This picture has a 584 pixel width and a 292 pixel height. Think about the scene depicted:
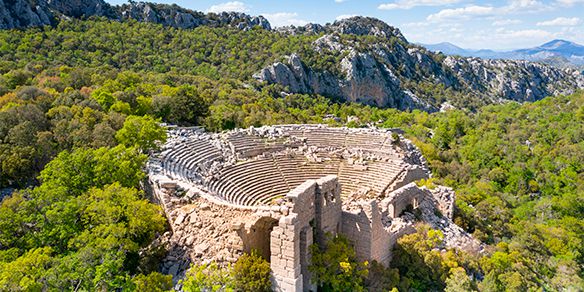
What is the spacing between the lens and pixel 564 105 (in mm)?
48250

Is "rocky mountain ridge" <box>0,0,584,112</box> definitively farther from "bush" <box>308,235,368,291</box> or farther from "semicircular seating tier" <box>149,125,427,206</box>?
"bush" <box>308,235,368,291</box>

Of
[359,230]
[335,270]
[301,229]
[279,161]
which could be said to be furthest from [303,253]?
[279,161]

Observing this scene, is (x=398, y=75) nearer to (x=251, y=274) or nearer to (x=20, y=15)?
(x=20, y=15)

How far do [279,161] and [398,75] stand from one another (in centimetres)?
6338

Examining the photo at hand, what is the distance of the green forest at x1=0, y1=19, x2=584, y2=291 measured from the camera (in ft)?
38.7

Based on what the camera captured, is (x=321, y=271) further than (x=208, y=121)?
No

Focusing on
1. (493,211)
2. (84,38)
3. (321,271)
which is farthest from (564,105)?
(84,38)

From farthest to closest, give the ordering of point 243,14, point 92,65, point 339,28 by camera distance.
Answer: point 339,28 < point 243,14 < point 92,65

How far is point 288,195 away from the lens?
1230 centimetres

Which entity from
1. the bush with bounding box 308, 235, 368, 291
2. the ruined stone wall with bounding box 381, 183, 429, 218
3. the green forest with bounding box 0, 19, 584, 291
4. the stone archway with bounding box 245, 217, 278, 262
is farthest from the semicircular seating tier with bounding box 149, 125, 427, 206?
the bush with bounding box 308, 235, 368, 291

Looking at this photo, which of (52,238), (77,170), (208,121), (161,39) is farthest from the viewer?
(161,39)

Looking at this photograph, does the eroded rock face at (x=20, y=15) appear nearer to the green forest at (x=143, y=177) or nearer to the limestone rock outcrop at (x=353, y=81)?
the green forest at (x=143, y=177)

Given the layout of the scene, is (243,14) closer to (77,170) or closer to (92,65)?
(92,65)

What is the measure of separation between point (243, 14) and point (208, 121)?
69493mm
